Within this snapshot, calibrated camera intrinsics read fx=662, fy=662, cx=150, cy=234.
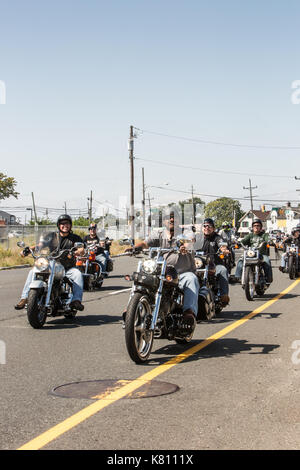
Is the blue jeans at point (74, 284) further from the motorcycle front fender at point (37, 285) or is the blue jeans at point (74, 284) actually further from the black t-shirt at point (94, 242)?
the black t-shirt at point (94, 242)

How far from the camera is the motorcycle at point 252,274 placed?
14117 millimetres

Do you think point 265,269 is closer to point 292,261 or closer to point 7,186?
point 292,261

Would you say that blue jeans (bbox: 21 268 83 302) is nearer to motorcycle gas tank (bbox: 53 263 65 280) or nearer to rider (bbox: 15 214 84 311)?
rider (bbox: 15 214 84 311)

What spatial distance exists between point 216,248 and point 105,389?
18.7 feet

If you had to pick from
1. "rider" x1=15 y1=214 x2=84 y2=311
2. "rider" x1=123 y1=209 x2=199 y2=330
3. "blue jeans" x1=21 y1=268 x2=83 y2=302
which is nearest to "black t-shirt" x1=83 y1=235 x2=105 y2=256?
"rider" x1=15 y1=214 x2=84 y2=311

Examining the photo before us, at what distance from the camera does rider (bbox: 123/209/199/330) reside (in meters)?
8.08

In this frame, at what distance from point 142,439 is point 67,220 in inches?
280

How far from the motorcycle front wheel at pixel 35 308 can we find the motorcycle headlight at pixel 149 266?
9.96ft

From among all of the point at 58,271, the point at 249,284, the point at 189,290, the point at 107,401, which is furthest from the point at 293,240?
the point at 107,401

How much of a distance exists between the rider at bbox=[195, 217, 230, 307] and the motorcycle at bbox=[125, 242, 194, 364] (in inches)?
109

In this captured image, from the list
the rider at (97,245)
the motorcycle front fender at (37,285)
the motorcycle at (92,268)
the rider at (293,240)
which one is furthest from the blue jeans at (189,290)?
the rider at (293,240)

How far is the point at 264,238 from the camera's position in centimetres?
1541
